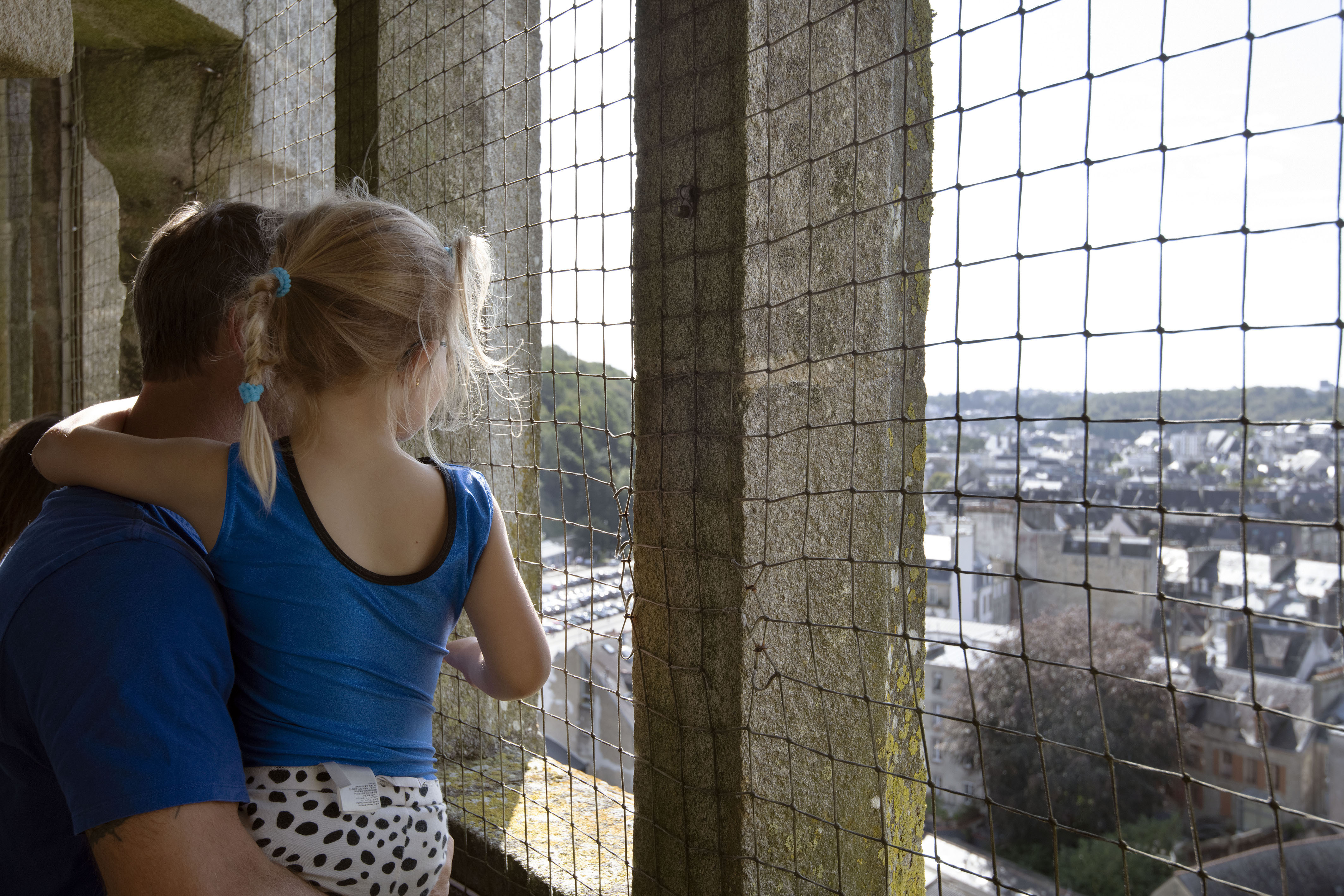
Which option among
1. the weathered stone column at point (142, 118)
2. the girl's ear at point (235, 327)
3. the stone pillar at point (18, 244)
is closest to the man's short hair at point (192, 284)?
the girl's ear at point (235, 327)

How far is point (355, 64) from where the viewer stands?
1.97 metres

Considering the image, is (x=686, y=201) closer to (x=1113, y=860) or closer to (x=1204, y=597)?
(x=1204, y=597)

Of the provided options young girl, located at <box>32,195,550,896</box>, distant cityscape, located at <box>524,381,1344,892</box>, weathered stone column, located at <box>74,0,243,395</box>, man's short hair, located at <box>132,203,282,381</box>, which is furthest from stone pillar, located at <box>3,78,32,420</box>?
young girl, located at <box>32,195,550,896</box>

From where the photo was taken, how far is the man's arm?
2.72ft

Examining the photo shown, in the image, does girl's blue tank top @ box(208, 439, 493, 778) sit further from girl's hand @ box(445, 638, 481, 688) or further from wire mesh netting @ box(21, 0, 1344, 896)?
wire mesh netting @ box(21, 0, 1344, 896)

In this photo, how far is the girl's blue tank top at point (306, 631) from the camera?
1.00 meters

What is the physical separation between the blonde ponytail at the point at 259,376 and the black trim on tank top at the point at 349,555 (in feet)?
0.08

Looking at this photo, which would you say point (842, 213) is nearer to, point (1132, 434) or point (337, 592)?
point (337, 592)

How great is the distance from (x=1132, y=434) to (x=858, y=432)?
9.98 m

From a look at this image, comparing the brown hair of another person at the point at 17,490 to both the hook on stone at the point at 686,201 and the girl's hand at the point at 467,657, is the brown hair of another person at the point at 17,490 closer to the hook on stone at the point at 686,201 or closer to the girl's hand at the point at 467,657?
the girl's hand at the point at 467,657

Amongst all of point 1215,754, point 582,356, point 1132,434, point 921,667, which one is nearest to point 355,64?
point 582,356

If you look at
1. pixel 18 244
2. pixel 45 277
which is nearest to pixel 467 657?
pixel 45 277

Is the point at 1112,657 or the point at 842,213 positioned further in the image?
the point at 1112,657

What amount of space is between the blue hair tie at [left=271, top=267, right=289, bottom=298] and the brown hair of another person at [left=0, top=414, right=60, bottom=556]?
79 cm
